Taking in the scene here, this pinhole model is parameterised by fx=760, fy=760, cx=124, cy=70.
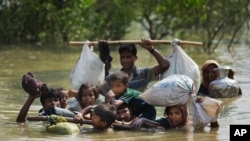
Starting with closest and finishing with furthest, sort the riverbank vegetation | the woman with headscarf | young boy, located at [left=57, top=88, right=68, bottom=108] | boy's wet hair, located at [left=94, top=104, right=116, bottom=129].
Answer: boy's wet hair, located at [left=94, top=104, right=116, bottom=129]
young boy, located at [left=57, top=88, right=68, bottom=108]
the woman with headscarf
the riverbank vegetation

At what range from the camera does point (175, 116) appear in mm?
7848

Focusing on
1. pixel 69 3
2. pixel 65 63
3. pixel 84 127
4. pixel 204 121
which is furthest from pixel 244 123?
pixel 69 3

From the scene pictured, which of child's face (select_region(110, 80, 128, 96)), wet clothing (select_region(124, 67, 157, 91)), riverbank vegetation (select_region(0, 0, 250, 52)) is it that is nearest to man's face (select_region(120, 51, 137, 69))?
wet clothing (select_region(124, 67, 157, 91))

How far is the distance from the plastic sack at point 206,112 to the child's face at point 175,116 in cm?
16

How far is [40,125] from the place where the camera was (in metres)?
8.12

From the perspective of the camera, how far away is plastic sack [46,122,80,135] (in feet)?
24.6

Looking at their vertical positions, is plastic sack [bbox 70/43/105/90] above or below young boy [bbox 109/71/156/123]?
above

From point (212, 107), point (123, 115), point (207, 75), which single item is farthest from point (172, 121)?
point (207, 75)

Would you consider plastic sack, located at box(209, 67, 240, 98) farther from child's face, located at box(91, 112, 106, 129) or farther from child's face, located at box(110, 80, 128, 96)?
child's face, located at box(91, 112, 106, 129)

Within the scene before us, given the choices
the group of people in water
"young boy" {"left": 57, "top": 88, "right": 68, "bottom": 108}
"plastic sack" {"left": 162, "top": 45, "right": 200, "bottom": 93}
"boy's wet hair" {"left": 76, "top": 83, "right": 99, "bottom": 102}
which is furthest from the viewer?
"plastic sack" {"left": 162, "top": 45, "right": 200, "bottom": 93}

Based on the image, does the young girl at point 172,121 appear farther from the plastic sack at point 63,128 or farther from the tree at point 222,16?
the tree at point 222,16

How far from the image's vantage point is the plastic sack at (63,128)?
751 cm

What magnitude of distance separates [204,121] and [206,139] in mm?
512

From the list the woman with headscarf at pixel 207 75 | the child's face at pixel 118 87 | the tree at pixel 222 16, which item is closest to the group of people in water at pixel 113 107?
the child's face at pixel 118 87
